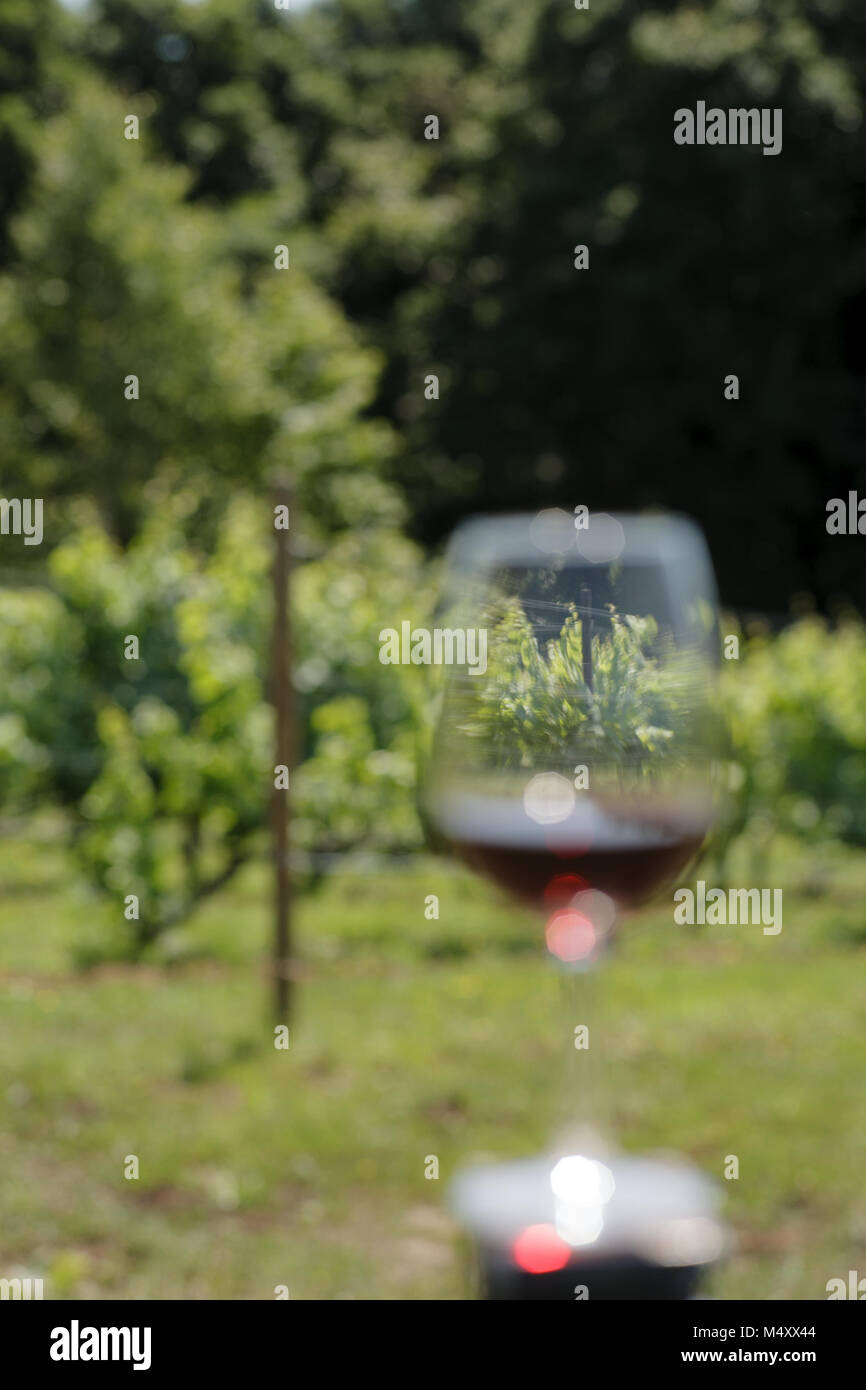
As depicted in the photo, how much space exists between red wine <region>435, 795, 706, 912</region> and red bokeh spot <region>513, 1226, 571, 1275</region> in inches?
10.5

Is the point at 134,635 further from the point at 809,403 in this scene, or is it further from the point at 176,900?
the point at 809,403

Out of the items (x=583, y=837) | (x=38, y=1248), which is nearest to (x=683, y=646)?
(x=583, y=837)

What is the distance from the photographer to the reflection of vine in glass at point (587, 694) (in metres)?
0.84

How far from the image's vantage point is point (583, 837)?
3.13 feet

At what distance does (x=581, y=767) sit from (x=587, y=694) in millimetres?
53

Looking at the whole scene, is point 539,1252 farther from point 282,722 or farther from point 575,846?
point 282,722

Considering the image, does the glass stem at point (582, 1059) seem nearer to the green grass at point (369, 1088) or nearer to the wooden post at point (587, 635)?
the wooden post at point (587, 635)

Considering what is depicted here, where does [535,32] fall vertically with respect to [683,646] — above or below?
above

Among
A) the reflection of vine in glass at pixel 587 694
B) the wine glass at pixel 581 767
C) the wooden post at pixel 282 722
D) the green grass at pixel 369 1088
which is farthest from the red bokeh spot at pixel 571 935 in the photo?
the wooden post at pixel 282 722

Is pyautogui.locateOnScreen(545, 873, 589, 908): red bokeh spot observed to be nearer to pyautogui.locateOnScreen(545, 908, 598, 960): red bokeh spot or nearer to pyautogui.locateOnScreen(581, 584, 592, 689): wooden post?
pyautogui.locateOnScreen(545, 908, 598, 960): red bokeh spot

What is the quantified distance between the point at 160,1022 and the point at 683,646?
15.3ft

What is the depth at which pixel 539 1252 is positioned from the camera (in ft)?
2.56

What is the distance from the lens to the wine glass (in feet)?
2.72

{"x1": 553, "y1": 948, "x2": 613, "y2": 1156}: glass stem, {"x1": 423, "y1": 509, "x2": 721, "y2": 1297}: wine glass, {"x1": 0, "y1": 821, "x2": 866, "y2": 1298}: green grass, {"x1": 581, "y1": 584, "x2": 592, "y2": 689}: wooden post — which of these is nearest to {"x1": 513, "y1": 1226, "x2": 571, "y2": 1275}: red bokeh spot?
{"x1": 423, "y1": 509, "x2": 721, "y2": 1297}: wine glass
